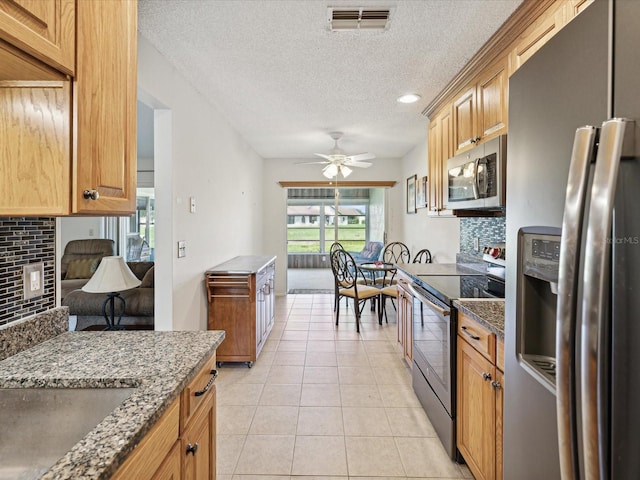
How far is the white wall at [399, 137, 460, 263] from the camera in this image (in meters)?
4.05

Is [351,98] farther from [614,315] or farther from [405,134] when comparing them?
[614,315]

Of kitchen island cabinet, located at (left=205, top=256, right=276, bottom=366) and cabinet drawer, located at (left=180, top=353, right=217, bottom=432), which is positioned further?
kitchen island cabinet, located at (left=205, top=256, right=276, bottom=366)

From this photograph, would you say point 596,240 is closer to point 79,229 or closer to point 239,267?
point 239,267

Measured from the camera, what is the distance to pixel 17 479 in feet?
2.98

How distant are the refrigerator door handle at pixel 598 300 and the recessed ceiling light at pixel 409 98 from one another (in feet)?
9.30

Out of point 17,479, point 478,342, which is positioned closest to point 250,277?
point 478,342

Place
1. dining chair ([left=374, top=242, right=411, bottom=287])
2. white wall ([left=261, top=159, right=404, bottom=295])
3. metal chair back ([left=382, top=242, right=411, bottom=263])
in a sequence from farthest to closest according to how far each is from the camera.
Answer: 1. white wall ([left=261, top=159, right=404, bottom=295])
2. metal chair back ([left=382, top=242, right=411, bottom=263])
3. dining chair ([left=374, top=242, right=411, bottom=287])

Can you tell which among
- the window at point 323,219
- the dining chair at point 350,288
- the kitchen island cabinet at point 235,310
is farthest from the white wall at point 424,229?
the window at point 323,219

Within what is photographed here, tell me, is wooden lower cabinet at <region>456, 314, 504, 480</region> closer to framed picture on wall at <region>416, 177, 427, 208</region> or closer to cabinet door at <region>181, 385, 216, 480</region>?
cabinet door at <region>181, 385, 216, 480</region>

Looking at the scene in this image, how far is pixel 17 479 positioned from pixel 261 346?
276 centimetres

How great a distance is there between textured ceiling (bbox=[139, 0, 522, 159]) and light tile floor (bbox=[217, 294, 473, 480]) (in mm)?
2433

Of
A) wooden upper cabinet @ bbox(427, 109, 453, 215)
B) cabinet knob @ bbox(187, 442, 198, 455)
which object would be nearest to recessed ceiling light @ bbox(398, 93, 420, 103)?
wooden upper cabinet @ bbox(427, 109, 453, 215)

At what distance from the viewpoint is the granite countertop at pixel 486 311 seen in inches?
57.6

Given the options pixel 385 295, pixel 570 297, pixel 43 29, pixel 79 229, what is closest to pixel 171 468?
pixel 570 297
